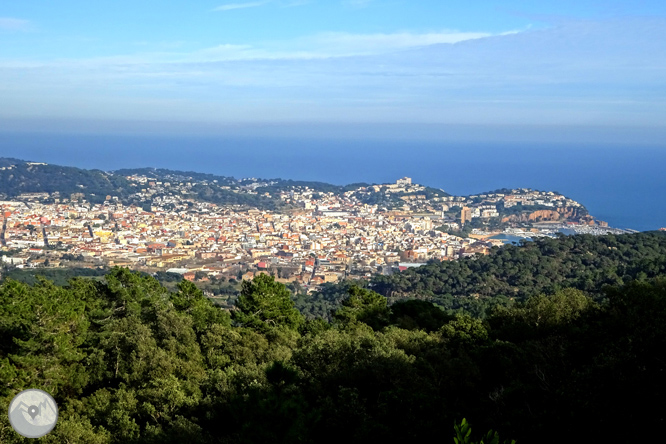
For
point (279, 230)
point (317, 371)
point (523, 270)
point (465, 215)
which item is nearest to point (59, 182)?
point (279, 230)

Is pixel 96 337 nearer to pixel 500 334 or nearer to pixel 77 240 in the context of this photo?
pixel 500 334

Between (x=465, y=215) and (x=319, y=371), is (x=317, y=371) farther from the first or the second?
(x=465, y=215)

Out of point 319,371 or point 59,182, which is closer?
point 319,371

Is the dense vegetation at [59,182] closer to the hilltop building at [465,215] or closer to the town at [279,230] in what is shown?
the town at [279,230]

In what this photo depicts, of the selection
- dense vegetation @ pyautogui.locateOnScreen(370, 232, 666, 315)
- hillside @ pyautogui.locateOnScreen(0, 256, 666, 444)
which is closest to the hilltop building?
dense vegetation @ pyautogui.locateOnScreen(370, 232, 666, 315)

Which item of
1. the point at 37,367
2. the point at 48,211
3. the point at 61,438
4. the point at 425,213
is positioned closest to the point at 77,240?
the point at 48,211

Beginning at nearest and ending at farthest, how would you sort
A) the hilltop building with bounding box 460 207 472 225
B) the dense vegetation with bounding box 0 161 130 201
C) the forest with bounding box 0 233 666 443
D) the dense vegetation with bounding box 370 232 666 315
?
the forest with bounding box 0 233 666 443 → the dense vegetation with bounding box 370 232 666 315 → the hilltop building with bounding box 460 207 472 225 → the dense vegetation with bounding box 0 161 130 201

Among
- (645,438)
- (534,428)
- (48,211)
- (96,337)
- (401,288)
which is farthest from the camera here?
(48,211)

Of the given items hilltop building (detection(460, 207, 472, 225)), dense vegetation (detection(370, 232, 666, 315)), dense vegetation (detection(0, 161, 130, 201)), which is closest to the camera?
dense vegetation (detection(370, 232, 666, 315))

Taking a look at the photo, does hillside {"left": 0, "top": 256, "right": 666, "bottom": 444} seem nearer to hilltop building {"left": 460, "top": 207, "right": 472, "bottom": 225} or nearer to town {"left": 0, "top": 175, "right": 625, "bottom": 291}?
town {"left": 0, "top": 175, "right": 625, "bottom": 291}
